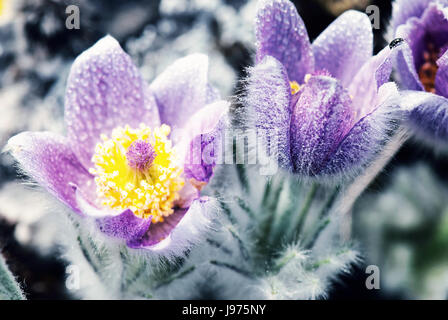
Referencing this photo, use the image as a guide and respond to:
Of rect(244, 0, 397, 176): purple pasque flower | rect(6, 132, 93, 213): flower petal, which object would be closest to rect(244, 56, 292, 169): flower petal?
rect(244, 0, 397, 176): purple pasque flower

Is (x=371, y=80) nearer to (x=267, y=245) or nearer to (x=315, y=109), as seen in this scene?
(x=315, y=109)

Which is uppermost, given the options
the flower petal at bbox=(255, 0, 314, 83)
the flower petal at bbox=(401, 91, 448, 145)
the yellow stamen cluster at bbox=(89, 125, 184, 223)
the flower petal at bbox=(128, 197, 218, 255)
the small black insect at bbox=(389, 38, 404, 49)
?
the flower petal at bbox=(255, 0, 314, 83)

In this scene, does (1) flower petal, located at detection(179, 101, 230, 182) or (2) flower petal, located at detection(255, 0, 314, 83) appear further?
(2) flower petal, located at detection(255, 0, 314, 83)

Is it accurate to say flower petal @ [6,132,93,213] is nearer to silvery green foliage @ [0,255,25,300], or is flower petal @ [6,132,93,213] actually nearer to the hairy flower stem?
silvery green foliage @ [0,255,25,300]

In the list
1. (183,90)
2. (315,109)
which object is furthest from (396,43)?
(183,90)

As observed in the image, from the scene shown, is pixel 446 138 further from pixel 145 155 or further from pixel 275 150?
pixel 145 155

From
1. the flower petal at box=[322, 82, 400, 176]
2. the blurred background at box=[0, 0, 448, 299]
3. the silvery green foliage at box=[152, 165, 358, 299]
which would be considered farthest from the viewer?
the blurred background at box=[0, 0, 448, 299]

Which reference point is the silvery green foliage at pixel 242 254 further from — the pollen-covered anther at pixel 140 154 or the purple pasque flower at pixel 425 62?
the purple pasque flower at pixel 425 62
